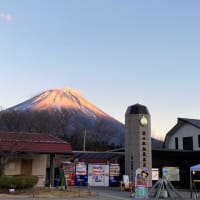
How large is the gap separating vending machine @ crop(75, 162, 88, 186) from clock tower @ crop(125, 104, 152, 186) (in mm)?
5143

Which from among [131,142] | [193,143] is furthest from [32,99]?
[131,142]

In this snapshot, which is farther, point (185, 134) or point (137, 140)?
point (185, 134)

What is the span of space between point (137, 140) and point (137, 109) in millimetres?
2674

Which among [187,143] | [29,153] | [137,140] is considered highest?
[187,143]

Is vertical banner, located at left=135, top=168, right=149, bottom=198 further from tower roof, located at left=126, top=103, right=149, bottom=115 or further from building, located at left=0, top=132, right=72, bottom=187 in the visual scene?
tower roof, located at left=126, top=103, right=149, bottom=115

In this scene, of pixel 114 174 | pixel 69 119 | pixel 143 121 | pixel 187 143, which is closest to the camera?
pixel 143 121

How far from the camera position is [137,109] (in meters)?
30.4

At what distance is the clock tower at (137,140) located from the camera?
29359mm

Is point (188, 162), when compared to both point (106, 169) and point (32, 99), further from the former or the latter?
point (32, 99)

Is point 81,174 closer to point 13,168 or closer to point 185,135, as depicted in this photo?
point 13,168

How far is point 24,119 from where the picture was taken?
73188 mm

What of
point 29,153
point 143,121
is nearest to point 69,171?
point 143,121

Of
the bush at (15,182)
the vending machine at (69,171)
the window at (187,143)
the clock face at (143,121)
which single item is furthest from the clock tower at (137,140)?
the window at (187,143)

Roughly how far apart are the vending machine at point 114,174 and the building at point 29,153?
8568mm
